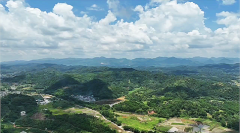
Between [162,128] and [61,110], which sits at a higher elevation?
[61,110]

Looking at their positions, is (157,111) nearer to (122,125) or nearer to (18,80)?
(122,125)

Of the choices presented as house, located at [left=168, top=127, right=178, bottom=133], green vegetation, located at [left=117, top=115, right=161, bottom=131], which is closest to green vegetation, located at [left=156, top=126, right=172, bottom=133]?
house, located at [left=168, top=127, right=178, bottom=133]

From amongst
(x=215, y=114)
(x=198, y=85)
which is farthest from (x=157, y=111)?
(x=198, y=85)

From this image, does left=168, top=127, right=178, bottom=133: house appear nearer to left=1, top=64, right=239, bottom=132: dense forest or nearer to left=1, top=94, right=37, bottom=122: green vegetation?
left=1, top=64, right=239, bottom=132: dense forest

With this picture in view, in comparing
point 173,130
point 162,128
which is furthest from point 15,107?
point 173,130

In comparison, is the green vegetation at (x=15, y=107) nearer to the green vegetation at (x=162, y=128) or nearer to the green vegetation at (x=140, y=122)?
the green vegetation at (x=140, y=122)

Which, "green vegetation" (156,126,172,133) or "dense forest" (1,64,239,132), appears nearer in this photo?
"green vegetation" (156,126,172,133)

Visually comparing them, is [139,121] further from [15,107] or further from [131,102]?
[15,107]

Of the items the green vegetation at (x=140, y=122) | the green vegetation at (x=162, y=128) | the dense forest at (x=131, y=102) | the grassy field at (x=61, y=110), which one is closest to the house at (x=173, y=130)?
the green vegetation at (x=162, y=128)
